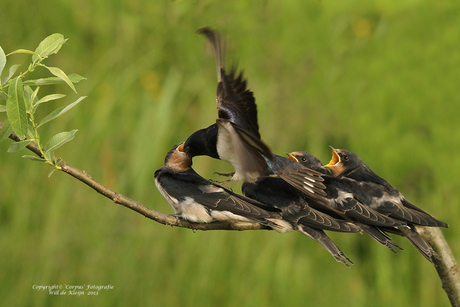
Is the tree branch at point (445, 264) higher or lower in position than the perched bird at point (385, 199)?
lower

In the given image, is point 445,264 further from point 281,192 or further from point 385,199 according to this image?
point 281,192

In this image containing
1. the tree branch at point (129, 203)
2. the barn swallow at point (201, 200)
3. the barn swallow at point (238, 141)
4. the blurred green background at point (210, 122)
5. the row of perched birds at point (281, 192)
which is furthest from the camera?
the blurred green background at point (210, 122)

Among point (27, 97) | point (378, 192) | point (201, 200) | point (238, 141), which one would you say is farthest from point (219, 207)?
point (27, 97)

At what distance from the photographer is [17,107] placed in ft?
4.88

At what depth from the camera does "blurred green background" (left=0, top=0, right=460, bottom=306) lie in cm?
486

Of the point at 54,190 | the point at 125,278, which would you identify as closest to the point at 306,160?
the point at 125,278

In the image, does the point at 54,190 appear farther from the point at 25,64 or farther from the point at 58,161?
the point at 58,161

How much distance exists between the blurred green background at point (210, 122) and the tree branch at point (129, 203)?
257 centimetres

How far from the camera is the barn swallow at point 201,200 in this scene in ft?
7.54

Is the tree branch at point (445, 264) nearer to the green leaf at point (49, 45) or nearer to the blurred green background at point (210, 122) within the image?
the green leaf at point (49, 45)

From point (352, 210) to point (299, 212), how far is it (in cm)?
26

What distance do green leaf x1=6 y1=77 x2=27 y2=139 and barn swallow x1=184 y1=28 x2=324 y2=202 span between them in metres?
0.73

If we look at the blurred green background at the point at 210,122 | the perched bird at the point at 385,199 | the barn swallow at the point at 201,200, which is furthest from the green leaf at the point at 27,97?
the blurred green background at the point at 210,122

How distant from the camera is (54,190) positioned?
493 centimetres
